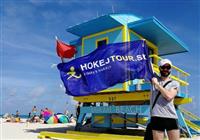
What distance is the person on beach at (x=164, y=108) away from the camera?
445 centimetres

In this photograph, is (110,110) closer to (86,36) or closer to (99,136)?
(99,136)

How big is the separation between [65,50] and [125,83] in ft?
14.0

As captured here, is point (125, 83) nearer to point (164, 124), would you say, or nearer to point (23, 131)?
point (23, 131)

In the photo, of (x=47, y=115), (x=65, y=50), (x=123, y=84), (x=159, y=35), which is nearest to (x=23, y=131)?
(x=65, y=50)

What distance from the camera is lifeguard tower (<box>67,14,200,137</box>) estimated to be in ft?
40.9

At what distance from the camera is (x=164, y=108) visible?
14.8 ft

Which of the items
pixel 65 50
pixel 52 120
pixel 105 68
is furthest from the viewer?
pixel 52 120

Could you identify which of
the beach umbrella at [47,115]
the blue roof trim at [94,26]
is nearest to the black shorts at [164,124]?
the blue roof trim at [94,26]

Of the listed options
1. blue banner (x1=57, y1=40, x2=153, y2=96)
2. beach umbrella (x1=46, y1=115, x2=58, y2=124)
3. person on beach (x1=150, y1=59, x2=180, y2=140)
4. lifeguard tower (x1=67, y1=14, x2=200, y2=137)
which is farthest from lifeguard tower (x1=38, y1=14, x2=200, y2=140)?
beach umbrella (x1=46, y1=115, x2=58, y2=124)

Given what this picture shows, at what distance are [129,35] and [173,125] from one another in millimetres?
9563

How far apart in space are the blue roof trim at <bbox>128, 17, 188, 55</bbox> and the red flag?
368 centimetres

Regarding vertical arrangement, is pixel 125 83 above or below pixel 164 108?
above

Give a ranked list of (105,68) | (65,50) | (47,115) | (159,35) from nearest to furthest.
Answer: (105,68)
(159,35)
(65,50)
(47,115)

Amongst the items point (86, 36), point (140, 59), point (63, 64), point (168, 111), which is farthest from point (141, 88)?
point (168, 111)
